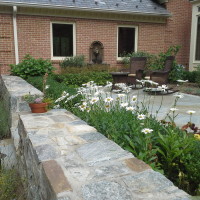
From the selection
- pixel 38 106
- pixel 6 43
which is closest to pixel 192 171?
pixel 38 106

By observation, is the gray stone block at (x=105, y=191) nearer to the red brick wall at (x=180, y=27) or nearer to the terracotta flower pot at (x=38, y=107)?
the terracotta flower pot at (x=38, y=107)

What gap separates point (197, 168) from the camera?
6.21 ft

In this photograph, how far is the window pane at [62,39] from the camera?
9.91m

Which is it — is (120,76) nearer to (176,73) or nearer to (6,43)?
(176,73)

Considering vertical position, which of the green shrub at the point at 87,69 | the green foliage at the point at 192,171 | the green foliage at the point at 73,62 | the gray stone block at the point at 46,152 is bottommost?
the green foliage at the point at 192,171

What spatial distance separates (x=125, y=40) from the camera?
1095cm

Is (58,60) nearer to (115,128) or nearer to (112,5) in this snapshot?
(112,5)

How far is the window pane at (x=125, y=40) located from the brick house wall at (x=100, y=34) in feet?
0.96

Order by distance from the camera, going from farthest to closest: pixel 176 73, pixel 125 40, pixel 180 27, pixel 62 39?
pixel 180 27, pixel 125 40, pixel 62 39, pixel 176 73

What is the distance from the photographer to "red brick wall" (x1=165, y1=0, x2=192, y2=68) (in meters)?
11.3

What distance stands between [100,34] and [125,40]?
4.24 ft

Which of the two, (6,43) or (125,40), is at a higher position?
(125,40)

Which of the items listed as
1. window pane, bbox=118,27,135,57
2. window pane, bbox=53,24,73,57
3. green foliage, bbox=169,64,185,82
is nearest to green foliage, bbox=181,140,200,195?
green foliage, bbox=169,64,185,82

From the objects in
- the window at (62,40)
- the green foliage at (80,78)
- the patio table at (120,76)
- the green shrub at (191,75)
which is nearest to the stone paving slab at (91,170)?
the patio table at (120,76)
